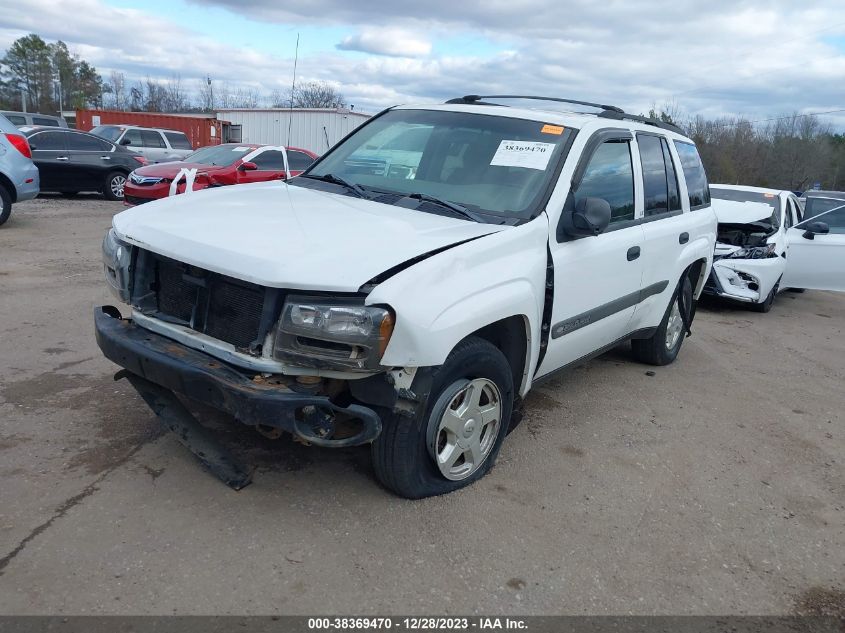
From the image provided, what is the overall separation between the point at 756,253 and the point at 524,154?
20.3 feet

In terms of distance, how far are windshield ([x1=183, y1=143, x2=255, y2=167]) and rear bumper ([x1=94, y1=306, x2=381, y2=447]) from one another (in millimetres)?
9910

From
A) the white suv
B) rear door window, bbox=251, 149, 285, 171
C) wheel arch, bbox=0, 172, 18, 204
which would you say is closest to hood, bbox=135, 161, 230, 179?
rear door window, bbox=251, 149, 285, 171

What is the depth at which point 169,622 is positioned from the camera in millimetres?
2605

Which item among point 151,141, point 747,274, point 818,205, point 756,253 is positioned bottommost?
point 151,141

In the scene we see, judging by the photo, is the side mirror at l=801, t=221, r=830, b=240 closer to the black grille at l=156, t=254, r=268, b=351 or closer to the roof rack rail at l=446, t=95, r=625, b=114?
the roof rack rail at l=446, t=95, r=625, b=114

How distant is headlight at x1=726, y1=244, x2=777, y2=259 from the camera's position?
9094 mm

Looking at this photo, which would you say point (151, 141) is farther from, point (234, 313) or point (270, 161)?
point (234, 313)

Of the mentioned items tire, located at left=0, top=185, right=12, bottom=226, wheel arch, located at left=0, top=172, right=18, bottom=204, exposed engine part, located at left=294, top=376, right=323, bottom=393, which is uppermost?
exposed engine part, located at left=294, top=376, right=323, bottom=393

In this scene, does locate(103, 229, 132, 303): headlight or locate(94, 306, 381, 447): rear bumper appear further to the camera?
locate(103, 229, 132, 303): headlight

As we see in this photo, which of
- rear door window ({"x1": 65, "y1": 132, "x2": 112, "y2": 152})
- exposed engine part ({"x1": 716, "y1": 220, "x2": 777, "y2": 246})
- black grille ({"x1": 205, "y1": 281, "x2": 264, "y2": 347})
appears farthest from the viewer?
rear door window ({"x1": 65, "y1": 132, "x2": 112, "y2": 152})

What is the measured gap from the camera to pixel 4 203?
1087 centimetres

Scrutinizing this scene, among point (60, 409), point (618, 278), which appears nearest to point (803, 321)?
point (618, 278)

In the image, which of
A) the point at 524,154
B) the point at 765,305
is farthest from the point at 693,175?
the point at 765,305

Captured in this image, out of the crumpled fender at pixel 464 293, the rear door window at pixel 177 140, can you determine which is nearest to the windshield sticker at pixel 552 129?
the crumpled fender at pixel 464 293
